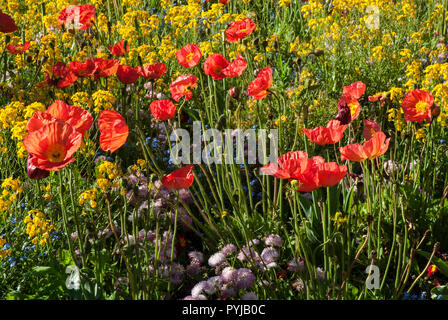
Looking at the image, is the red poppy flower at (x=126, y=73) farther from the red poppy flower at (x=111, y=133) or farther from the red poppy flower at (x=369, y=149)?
the red poppy flower at (x=369, y=149)

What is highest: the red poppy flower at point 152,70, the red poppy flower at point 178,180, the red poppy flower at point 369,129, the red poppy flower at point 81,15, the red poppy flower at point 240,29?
the red poppy flower at point 81,15

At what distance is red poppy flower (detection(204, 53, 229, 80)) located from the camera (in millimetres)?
2119

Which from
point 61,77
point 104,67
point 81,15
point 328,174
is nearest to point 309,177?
point 328,174

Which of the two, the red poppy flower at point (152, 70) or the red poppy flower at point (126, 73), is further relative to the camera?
the red poppy flower at point (152, 70)

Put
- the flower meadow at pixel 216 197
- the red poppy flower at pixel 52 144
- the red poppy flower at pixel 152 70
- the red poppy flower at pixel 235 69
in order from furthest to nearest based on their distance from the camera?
the red poppy flower at pixel 152 70
the red poppy flower at pixel 235 69
the flower meadow at pixel 216 197
the red poppy flower at pixel 52 144

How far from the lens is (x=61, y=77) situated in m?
2.71

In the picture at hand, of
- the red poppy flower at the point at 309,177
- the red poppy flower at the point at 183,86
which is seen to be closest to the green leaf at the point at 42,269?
the red poppy flower at the point at 183,86

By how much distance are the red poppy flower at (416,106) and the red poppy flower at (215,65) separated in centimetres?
74

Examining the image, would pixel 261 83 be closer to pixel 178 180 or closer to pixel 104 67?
pixel 178 180

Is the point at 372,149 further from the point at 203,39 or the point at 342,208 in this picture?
the point at 203,39

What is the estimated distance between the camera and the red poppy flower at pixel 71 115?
159 centimetres

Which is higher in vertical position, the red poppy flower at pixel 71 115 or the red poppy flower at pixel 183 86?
the red poppy flower at pixel 71 115
